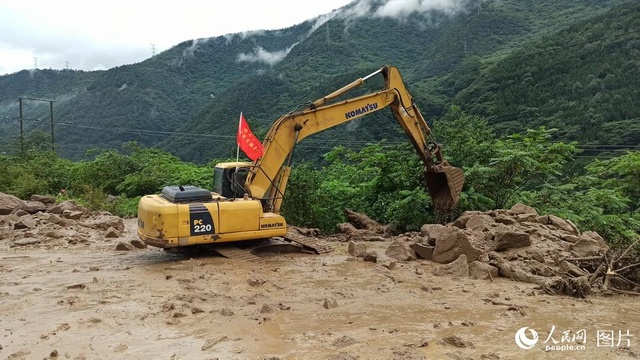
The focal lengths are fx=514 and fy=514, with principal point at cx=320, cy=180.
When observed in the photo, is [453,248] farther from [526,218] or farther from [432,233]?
[526,218]

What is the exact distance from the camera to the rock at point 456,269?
759 cm

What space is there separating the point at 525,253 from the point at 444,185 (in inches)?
135

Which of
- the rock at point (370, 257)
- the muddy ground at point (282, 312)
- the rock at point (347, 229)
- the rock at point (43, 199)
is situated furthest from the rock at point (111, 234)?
the rock at point (370, 257)

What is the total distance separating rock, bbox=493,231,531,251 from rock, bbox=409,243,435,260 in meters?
1.05

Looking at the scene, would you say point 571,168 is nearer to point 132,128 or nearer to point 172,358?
point 172,358

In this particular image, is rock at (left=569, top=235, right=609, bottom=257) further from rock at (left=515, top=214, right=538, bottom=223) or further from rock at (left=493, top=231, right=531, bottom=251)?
rock at (left=515, top=214, right=538, bottom=223)

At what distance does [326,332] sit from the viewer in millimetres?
5160

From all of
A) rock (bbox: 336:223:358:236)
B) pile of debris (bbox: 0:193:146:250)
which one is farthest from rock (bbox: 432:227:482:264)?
pile of debris (bbox: 0:193:146:250)

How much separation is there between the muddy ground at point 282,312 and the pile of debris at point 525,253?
9.2 inches

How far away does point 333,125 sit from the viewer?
979cm

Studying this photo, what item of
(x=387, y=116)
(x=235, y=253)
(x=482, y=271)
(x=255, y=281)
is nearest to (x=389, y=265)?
(x=482, y=271)

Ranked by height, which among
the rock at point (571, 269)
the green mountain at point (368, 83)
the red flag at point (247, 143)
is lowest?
the rock at point (571, 269)

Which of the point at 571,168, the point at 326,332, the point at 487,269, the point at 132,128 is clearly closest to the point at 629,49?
the point at 571,168

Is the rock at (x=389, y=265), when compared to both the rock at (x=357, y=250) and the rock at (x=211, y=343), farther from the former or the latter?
the rock at (x=211, y=343)
